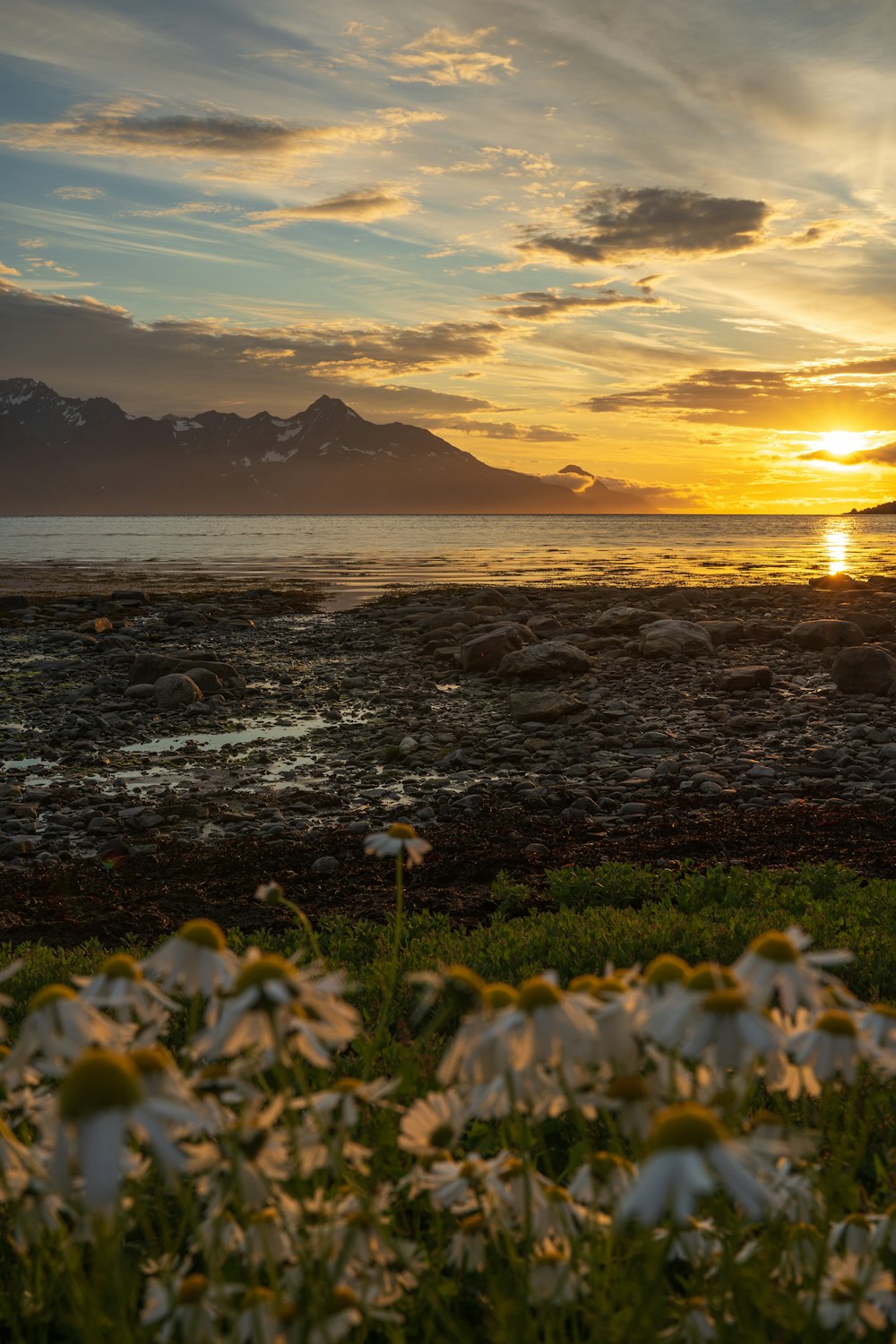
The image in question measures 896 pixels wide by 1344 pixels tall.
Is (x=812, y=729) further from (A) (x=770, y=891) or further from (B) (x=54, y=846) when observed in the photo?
(B) (x=54, y=846)

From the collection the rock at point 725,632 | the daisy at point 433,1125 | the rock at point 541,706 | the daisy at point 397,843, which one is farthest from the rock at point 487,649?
the daisy at point 433,1125

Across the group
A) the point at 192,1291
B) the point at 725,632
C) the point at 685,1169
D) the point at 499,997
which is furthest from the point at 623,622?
the point at 685,1169

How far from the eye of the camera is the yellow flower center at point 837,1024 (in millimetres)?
2090

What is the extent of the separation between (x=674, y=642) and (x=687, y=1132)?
21.8m

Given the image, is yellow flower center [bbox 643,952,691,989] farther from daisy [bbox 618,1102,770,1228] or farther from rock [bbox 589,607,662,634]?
rock [bbox 589,607,662,634]

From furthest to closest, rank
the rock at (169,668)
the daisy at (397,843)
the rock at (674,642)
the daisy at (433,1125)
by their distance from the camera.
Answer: the rock at (674,642) < the rock at (169,668) < the daisy at (397,843) < the daisy at (433,1125)

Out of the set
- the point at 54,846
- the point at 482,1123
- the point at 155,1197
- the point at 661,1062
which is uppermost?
the point at 661,1062

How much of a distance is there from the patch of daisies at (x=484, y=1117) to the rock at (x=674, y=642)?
20187 millimetres

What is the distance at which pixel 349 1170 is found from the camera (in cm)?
287

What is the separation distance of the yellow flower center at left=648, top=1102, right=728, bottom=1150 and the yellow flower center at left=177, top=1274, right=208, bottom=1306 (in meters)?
1.13

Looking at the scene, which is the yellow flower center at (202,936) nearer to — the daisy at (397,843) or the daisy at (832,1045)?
the daisy at (397,843)

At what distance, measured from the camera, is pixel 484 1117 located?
7.89ft

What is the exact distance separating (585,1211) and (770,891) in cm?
671

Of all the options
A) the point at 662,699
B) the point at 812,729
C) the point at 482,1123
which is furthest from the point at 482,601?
the point at 482,1123
